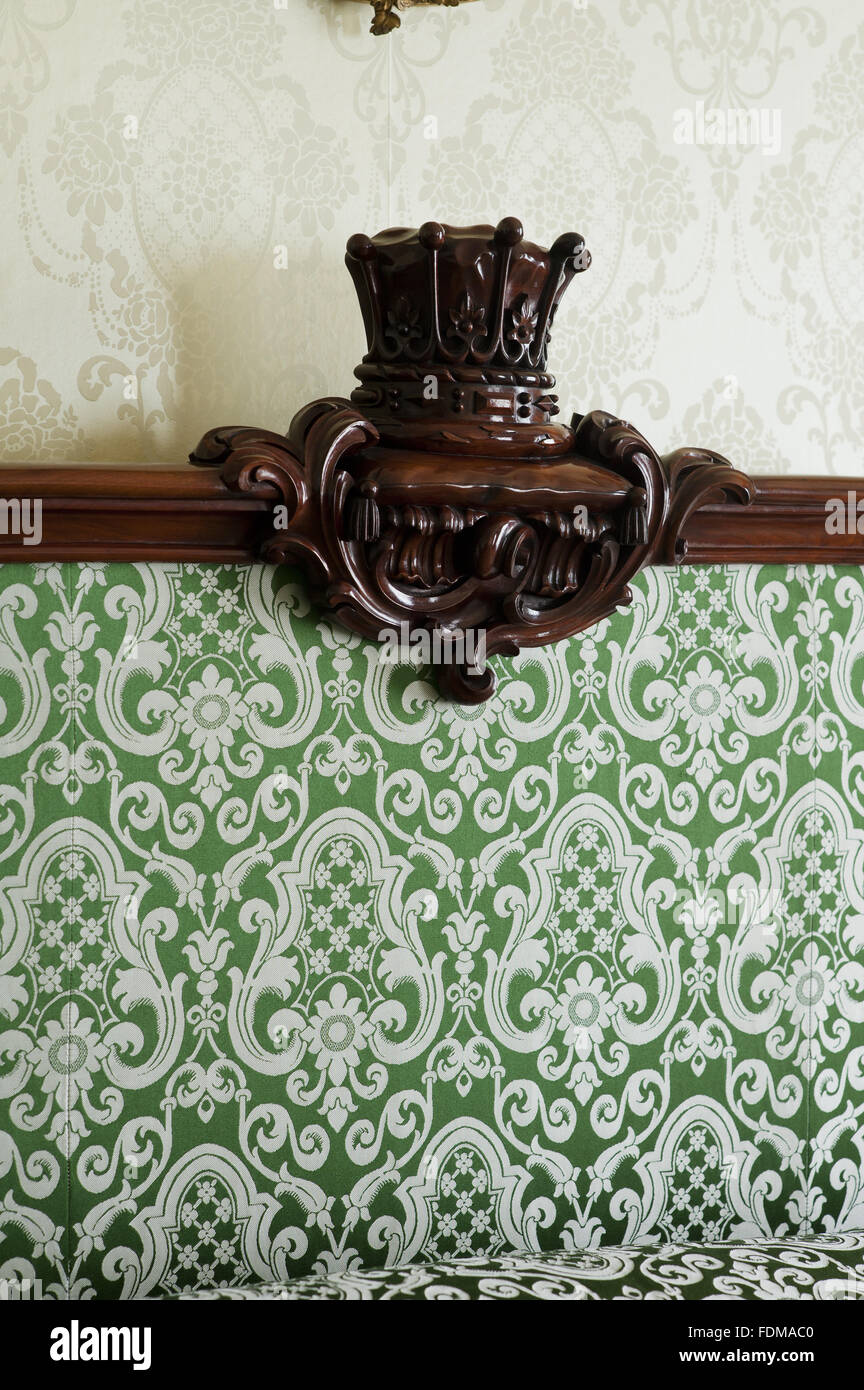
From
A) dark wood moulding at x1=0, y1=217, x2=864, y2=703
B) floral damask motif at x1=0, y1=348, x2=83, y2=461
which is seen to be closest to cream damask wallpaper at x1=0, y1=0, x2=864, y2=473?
floral damask motif at x1=0, y1=348, x2=83, y2=461

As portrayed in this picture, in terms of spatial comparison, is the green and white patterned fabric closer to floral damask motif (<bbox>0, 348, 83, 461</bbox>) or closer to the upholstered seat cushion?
the upholstered seat cushion

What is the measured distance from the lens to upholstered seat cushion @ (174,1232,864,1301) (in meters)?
1.19

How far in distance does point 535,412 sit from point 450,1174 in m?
0.77

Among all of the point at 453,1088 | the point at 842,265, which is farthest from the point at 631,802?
the point at 842,265

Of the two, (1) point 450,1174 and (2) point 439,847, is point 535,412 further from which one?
(1) point 450,1174

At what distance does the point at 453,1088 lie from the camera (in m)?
1.31

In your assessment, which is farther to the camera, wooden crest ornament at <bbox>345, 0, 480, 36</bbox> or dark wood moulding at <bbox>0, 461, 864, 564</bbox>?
wooden crest ornament at <bbox>345, 0, 480, 36</bbox>

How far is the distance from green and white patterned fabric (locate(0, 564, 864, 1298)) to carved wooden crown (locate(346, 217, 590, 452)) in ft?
0.72

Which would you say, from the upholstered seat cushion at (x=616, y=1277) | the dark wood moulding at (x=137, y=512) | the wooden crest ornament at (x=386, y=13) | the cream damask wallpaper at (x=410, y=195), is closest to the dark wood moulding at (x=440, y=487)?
the dark wood moulding at (x=137, y=512)

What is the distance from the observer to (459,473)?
121 cm

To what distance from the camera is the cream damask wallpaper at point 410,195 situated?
1218mm

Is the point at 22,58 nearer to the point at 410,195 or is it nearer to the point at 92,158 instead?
the point at 92,158

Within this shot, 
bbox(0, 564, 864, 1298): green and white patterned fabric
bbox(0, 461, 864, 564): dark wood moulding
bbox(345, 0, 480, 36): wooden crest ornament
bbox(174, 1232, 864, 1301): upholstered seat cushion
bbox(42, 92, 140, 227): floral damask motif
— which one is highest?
bbox(345, 0, 480, 36): wooden crest ornament
